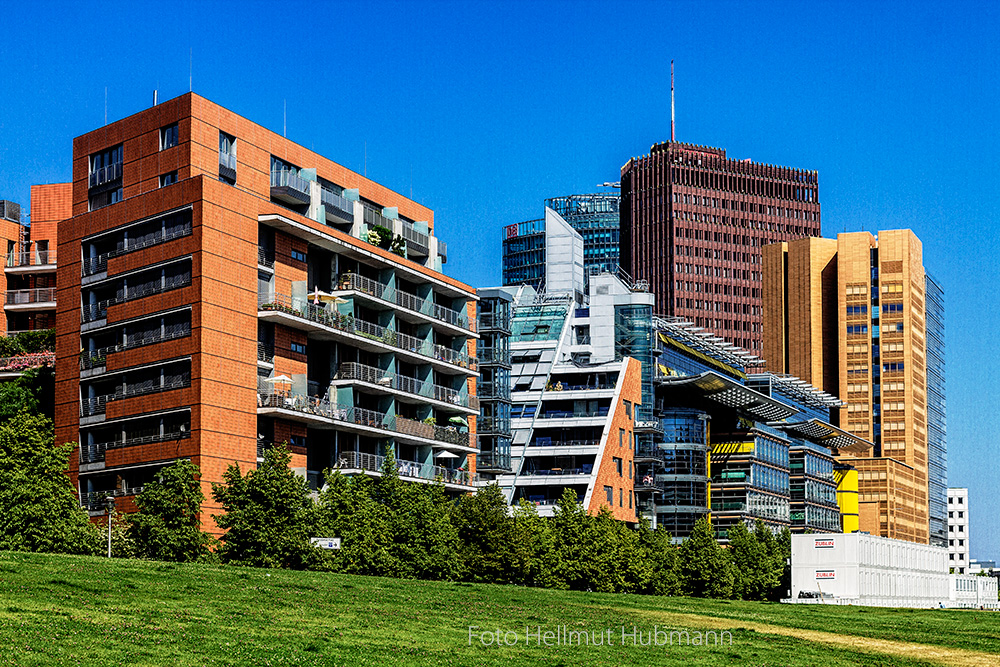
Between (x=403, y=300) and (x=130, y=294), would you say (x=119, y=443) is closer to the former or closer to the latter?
(x=130, y=294)

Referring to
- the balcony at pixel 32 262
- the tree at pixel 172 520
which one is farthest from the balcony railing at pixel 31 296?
the tree at pixel 172 520

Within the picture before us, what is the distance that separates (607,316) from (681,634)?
101 m

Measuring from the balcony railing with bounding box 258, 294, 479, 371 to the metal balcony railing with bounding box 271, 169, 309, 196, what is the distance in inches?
336

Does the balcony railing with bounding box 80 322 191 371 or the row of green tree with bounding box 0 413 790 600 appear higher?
the balcony railing with bounding box 80 322 191 371

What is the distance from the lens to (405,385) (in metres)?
102

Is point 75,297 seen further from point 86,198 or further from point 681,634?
point 681,634

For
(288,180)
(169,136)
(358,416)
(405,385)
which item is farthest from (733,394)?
(169,136)

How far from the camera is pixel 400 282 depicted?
106312 millimetres

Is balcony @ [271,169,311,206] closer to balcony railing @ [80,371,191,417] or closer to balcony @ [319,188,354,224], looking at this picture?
balcony @ [319,188,354,224]

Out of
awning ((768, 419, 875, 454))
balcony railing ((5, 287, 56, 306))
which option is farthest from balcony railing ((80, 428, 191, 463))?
awning ((768, 419, 875, 454))

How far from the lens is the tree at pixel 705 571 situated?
4518 inches

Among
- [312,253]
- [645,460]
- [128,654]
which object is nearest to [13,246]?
[312,253]

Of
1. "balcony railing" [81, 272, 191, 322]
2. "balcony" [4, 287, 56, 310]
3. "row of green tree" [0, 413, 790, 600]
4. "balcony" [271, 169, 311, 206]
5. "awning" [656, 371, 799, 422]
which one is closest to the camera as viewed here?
"row of green tree" [0, 413, 790, 600]

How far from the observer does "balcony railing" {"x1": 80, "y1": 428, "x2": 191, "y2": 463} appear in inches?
3270
